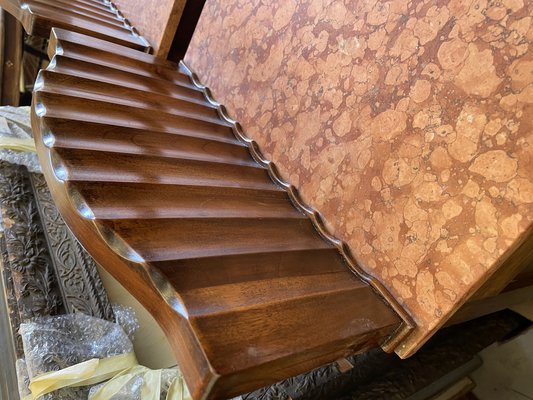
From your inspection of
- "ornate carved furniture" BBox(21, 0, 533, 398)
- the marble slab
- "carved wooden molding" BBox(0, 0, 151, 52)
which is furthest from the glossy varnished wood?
the marble slab

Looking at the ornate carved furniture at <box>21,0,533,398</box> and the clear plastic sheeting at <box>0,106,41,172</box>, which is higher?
the ornate carved furniture at <box>21,0,533,398</box>

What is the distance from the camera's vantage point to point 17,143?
5.82 feet

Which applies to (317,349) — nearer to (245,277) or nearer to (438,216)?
(245,277)

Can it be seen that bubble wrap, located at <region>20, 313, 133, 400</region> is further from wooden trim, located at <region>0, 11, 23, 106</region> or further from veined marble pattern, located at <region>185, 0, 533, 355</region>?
wooden trim, located at <region>0, 11, 23, 106</region>

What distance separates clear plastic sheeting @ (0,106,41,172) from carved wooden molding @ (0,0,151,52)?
528mm

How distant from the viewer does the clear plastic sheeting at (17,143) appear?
5.70 ft

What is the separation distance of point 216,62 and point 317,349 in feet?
3.81

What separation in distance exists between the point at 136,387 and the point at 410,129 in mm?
1055

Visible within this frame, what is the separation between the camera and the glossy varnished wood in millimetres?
669

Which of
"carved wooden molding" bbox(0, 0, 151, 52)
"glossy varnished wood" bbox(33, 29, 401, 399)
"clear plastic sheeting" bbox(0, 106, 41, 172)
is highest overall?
"carved wooden molding" bbox(0, 0, 151, 52)

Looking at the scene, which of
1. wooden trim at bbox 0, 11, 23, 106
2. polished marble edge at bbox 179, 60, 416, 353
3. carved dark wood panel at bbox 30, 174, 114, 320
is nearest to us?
polished marble edge at bbox 179, 60, 416, 353

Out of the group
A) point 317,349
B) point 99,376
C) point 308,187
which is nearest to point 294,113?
point 308,187

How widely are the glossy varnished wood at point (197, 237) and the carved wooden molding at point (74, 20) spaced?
275 mm

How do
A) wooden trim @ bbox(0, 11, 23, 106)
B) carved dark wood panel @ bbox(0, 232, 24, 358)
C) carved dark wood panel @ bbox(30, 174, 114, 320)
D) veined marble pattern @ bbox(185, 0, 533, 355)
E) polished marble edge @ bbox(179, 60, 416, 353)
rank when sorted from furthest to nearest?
wooden trim @ bbox(0, 11, 23, 106) < carved dark wood panel @ bbox(30, 174, 114, 320) < carved dark wood panel @ bbox(0, 232, 24, 358) < polished marble edge @ bbox(179, 60, 416, 353) < veined marble pattern @ bbox(185, 0, 533, 355)
